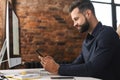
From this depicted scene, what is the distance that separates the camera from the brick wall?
569 centimetres

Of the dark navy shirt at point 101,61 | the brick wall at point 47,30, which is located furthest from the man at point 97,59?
the brick wall at point 47,30

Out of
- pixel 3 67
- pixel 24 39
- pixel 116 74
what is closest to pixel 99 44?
pixel 116 74

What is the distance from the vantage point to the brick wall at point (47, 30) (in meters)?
5.69

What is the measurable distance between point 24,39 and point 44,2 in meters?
0.93

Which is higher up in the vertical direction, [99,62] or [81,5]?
[81,5]

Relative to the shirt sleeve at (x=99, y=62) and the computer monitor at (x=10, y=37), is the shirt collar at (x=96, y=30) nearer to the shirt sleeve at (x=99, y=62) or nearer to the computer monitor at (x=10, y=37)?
the shirt sleeve at (x=99, y=62)

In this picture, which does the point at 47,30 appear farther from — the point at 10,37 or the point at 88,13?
the point at 10,37

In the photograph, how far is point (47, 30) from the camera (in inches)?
230

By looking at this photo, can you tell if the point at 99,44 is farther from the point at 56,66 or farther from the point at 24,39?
the point at 24,39

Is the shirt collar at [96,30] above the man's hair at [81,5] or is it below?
below

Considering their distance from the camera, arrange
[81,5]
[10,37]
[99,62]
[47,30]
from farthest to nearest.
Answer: [47,30] → [81,5] → [10,37] → [99,62]

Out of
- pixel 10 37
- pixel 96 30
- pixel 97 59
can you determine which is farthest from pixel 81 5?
pixel 10 37

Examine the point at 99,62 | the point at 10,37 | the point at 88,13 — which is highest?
the point at 88,13

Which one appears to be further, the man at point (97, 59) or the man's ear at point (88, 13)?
the man's ear at point (88, 13)
